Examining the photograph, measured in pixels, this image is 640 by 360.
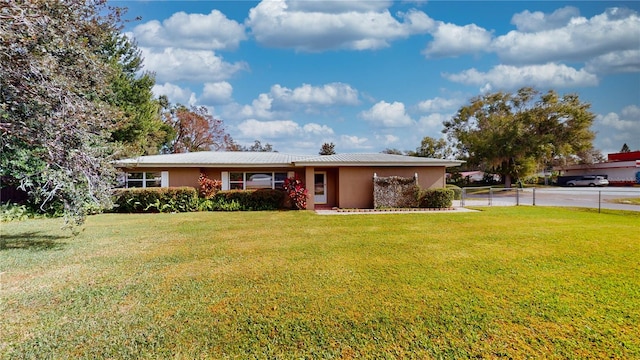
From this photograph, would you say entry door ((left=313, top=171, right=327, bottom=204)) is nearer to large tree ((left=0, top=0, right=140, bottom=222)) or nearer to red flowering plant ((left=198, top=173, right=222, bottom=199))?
red flowering plant ((left=198, top=173, right=222, bottom=199))

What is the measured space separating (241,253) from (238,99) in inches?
787

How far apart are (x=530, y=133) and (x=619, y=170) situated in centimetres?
1813

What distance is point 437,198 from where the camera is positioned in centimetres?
1592

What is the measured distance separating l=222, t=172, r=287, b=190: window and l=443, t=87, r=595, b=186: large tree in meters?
24.9

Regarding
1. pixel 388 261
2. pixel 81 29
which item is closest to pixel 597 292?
pixel 388 261

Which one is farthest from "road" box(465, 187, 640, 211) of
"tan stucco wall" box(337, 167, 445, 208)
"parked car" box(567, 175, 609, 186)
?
"parked car" box(567, 175, 609, 186)

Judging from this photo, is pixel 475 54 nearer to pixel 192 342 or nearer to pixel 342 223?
pixel 342 223

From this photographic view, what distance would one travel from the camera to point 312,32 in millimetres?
13297

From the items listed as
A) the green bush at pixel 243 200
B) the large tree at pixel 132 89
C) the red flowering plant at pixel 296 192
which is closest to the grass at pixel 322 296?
the green bush at pixel 243 200

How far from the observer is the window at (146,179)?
640 inches

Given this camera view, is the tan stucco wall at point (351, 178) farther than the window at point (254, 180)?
No

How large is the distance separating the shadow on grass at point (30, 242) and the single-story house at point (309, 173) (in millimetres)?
6431

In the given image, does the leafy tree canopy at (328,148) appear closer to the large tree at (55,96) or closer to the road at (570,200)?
the road at (570,200)

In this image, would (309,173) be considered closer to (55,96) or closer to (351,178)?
(351,178)
